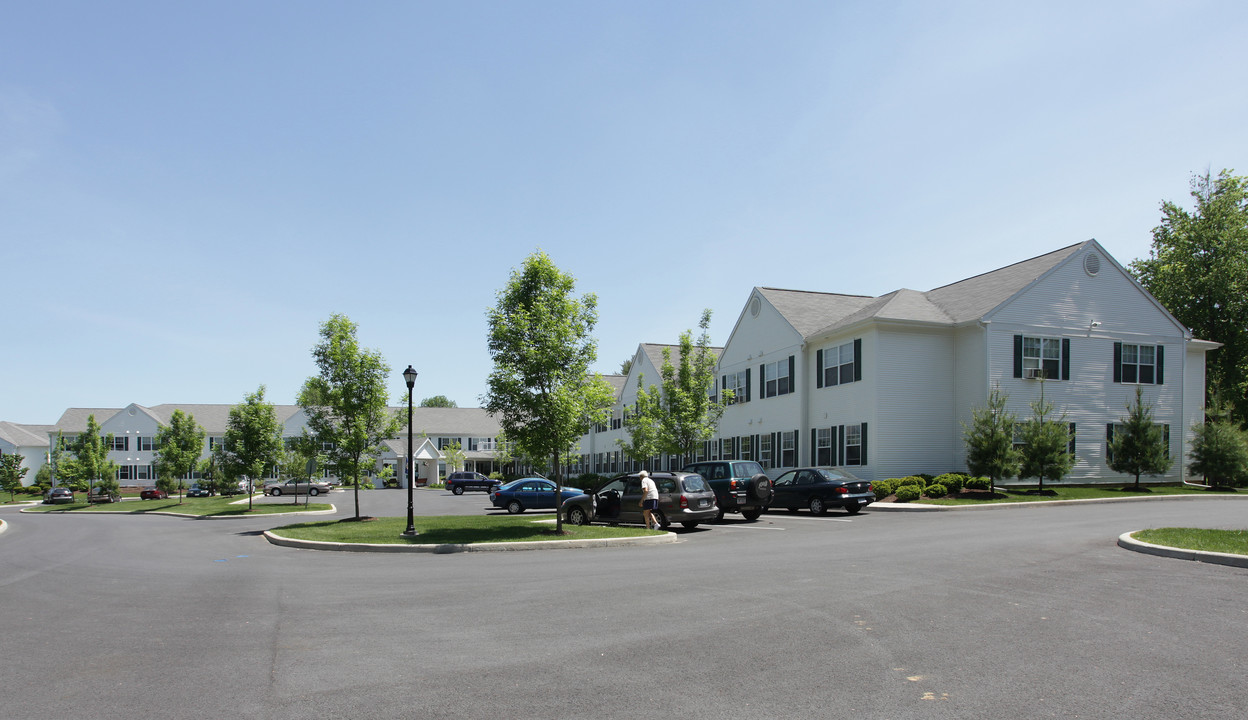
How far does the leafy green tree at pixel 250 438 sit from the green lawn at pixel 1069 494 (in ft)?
101

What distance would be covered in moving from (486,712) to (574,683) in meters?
0.88

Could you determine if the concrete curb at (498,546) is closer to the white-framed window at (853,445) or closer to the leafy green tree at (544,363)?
the leafy green tree at (544,363)

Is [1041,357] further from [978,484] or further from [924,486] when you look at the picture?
[924,486]

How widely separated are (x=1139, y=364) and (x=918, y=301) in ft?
31.2

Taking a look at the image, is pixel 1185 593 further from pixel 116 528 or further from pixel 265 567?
pixel 116 528

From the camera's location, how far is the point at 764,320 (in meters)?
39.9

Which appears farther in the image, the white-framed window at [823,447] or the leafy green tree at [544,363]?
the white-framed window at [823,447]

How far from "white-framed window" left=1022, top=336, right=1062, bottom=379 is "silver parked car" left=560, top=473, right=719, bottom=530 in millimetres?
17129

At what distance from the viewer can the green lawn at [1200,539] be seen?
489 inches

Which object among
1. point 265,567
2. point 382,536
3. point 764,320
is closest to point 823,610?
point 265,567

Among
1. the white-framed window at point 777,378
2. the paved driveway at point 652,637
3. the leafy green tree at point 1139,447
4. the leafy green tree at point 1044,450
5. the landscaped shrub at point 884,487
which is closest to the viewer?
the paved driveway at point 652,637

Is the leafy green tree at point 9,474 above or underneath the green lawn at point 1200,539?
underneath

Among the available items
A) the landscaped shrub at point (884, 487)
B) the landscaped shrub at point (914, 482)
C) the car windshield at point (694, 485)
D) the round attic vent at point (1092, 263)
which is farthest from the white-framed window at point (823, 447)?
the car windshield at point (694, 485)

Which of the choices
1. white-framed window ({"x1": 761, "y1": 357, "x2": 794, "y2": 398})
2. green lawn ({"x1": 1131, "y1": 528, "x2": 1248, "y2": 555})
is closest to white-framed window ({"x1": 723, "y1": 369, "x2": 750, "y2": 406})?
white-framed window ({"x1": 761, "y1": 357, "x2": 794, "y2": 398})
